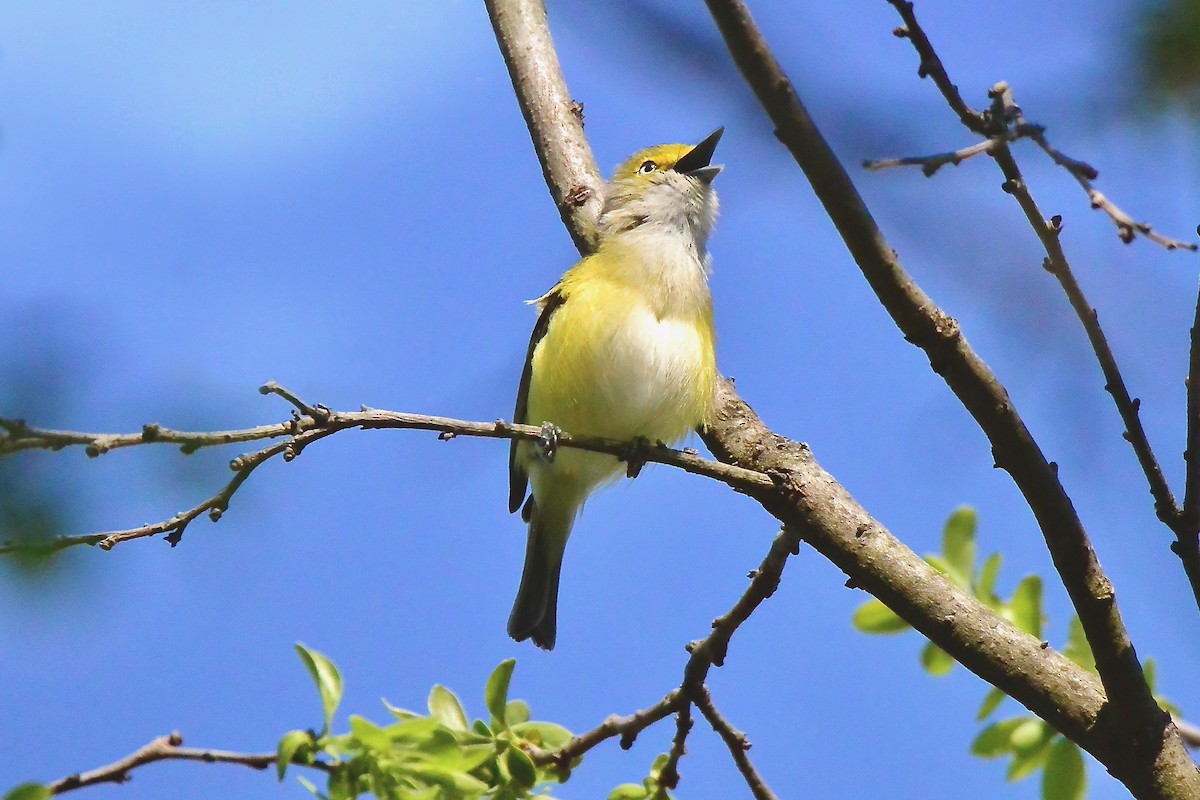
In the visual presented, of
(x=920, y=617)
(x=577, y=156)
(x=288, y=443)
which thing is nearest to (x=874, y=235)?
(x=920, y=617)

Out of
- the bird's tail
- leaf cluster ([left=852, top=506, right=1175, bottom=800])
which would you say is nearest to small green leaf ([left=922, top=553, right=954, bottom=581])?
leaf cluster ([left=852, top=506, right=1175, bottom=800])

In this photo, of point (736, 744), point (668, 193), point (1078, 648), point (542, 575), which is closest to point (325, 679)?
point (736, 744)

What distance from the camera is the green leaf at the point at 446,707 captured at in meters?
3.38

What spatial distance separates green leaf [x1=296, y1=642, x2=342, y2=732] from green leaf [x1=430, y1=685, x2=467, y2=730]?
1.72 ft

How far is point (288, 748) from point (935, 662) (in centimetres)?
267

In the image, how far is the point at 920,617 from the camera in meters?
3.56

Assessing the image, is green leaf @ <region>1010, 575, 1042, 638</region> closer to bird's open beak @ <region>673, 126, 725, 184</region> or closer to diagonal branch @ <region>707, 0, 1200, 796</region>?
diagonal branch @ <region>707, 0, 1200, 796</region>

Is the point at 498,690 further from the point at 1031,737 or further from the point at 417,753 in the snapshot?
the point at 1031,737

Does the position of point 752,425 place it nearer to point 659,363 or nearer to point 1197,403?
point 659,363

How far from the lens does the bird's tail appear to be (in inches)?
231

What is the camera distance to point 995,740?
4.03 metres

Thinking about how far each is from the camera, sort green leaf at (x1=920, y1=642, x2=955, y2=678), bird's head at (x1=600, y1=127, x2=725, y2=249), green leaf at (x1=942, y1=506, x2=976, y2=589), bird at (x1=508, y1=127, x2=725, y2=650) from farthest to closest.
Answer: bird's head at (x1=600, y1=127, x2=725, y2=249) → bird at (x1=508, y1=127, x2=725, y2=650) → green leaf at (x1=920, y1=642, x2=955, y2=678) → green leaf at (x1=942, y1=506, x2=976, y2=589)

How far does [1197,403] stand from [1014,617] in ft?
4.06

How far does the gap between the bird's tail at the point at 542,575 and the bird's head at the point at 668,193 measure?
1.47 m
